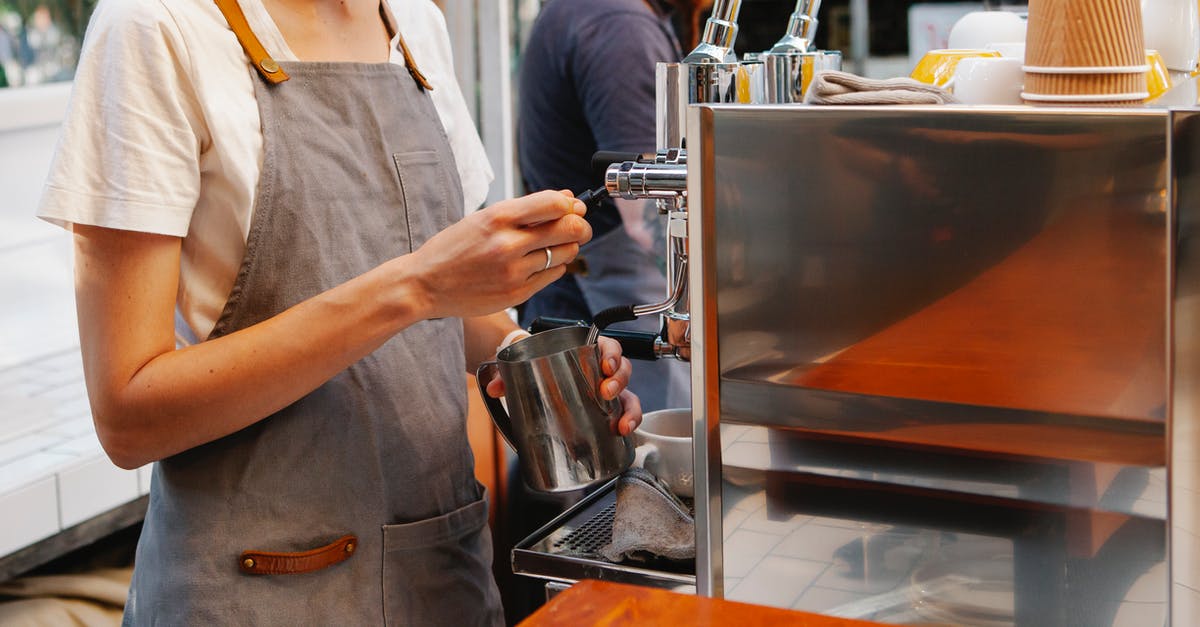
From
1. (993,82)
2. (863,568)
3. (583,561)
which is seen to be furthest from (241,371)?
(993,82)

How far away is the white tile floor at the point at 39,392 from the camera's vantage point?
1.57 metres

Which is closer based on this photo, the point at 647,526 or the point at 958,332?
the point at 958,332

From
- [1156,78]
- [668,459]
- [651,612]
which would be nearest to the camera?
[651,612]

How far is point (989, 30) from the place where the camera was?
3.59 feet

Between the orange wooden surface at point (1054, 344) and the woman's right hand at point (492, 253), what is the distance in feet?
0.78

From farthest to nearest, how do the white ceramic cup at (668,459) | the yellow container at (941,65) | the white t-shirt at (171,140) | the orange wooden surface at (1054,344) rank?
the white ceramic cup at (668,459), the yellow container at (941,65), the white t-shirt at (171,140), the orange wooden surface at (1054,344)

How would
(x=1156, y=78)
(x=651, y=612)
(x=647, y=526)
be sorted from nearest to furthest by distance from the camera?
(x=651, y=612) → (x=1156, y=78) → (x=647, y=526)

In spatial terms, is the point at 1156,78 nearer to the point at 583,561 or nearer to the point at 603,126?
the point at 583,561

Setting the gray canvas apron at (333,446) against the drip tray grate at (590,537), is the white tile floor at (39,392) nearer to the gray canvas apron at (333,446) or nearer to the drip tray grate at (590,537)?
the gray canvas apron at (333,446)

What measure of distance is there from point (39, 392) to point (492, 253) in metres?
1.38

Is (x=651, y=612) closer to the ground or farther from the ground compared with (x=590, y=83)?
closer to the ground

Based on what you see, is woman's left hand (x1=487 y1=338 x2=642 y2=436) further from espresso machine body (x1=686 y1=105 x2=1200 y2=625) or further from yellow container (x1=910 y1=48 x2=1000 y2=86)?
yellow container (x1=910 y1=48 x2=1000 y2=86)

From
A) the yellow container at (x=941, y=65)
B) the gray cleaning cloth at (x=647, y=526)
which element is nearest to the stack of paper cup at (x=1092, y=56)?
the yellow container at (x=941, y=65)

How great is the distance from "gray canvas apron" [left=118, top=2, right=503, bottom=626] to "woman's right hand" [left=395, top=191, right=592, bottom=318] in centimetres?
10
